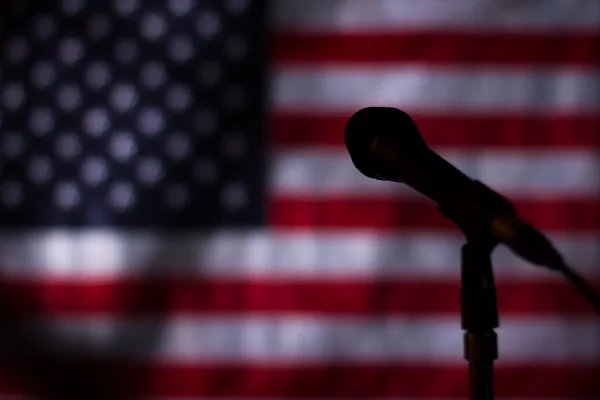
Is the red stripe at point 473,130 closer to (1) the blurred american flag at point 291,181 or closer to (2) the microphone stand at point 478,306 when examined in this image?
(1) the blurred american flag at point 291,181

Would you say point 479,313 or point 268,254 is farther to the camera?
point 268,254

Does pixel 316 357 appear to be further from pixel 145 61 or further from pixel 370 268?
pixel 145 61

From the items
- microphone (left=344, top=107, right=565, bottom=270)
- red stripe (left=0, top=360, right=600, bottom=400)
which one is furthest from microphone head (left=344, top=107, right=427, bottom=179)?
red stripe (left=0, top=360, right=600, bottom=400)

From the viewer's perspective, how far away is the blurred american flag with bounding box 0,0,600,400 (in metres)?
1.32

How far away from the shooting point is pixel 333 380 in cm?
134

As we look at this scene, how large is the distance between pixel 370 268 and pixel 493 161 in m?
0.29

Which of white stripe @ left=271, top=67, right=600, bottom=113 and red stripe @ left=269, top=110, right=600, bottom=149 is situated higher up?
white stripe @ left=271, top=67, right=600, bottom=113

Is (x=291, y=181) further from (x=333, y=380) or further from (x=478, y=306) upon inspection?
(x=478, y=306)

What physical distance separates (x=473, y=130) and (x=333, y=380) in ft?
1.66

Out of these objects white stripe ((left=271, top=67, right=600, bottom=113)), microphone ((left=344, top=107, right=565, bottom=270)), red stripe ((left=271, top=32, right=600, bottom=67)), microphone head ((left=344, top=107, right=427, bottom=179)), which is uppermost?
red stripe ((left=271, top=32, right=600, bottom=67))

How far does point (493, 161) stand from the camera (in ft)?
4.34

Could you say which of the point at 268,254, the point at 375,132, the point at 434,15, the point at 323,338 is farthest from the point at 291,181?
the point at 375,132

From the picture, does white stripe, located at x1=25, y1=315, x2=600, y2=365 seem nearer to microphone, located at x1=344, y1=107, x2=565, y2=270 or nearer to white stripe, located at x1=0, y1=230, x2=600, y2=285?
white stripe, located at x1=0, y1=230, x2=600, y2=285

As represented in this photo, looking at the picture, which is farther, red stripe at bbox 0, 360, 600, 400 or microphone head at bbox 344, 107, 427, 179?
red stripe at bbox 0, 360, 600, 400
